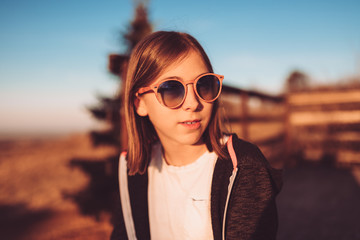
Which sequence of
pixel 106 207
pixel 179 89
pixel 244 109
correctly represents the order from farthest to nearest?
pixel 106 207 → pixel 244 109 → pixel 179 89

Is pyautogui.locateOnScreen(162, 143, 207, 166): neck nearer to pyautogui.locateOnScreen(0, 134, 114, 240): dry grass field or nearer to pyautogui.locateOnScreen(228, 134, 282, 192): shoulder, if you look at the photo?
pyautogui.locateOnScreen(228, 134, 282, 192): shoulder

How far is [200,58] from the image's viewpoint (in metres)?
1.37

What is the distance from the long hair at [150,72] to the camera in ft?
4.37

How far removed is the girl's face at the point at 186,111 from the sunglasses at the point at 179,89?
1.1 inches

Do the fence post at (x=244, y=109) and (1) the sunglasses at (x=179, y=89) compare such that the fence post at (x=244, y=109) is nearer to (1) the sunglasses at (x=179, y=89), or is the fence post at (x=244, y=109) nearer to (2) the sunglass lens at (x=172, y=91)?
(1) the sunglasses at (x=179, y=89)

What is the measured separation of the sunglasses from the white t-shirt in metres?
0.38

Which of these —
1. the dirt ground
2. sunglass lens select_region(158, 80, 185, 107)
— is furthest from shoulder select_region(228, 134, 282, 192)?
the dirt ground

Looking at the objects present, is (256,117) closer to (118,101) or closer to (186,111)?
(118,101)

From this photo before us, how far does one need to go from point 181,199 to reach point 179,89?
645mm

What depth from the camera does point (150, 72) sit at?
1.37 meters

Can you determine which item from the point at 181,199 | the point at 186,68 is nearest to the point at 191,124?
the point at 186,68

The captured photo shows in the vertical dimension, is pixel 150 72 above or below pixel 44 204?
above

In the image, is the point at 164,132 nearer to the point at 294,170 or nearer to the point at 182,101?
the point at 182,101

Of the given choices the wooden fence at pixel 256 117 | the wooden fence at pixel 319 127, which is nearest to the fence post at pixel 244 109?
the wooden fence at pixel 256 117
